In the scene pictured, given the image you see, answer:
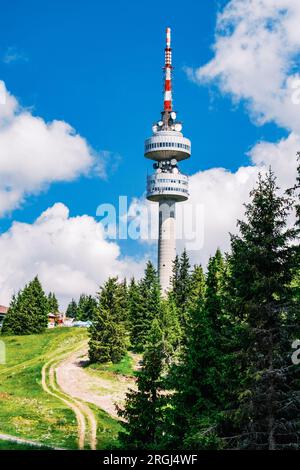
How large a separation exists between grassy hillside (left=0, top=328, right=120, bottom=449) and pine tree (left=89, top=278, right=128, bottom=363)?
7.05 m

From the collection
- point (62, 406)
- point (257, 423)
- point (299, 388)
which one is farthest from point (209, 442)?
point (62, 406)

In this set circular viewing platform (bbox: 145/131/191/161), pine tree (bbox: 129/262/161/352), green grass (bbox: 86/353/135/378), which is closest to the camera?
green grass (bbox: 86/353/135/378)

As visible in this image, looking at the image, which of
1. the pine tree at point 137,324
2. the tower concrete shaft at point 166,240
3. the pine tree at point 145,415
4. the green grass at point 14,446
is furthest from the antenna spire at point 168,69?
the pine tree at point 145,415

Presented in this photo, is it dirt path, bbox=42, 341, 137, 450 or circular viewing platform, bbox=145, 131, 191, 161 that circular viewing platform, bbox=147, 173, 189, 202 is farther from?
dirt path, bbox=42, 341, 137, 450

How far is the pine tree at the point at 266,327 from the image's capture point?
2388 cm

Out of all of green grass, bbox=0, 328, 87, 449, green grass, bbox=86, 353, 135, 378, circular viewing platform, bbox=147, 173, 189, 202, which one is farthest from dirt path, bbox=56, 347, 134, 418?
circular viewing platform, bbox=147, 173, 189, 202

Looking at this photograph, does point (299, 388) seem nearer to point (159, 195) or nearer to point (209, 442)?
point (209, 442)

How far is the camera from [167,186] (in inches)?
5738

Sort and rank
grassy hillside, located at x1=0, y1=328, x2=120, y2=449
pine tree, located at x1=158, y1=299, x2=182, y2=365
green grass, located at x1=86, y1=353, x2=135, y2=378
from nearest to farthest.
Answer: grassy hillside, located at x1=0, y1=328, x2=120, y2=449 → green grass, located at x1=86, y1=353, x2=135, y2=378 → pine tree, located at x1=158, y1=299, x2=182, y2=365

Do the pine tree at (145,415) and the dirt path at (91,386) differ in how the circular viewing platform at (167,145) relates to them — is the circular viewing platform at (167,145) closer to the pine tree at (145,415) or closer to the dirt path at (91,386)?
the dirt path at (91,386)

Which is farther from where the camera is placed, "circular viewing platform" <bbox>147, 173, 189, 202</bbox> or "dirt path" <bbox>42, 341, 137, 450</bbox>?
"circular viewing platform" <bbox>147, 173, 189, 202</bbox>

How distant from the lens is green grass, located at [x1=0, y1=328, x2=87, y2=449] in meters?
44.7
